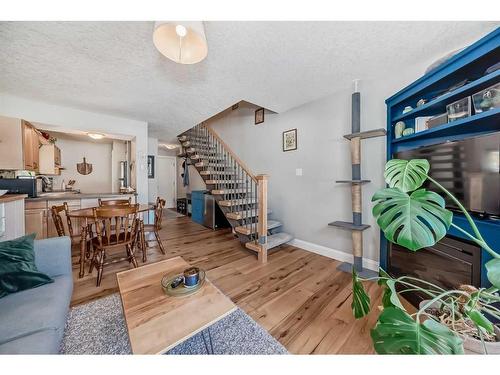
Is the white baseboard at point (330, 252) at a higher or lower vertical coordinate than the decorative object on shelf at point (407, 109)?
lower

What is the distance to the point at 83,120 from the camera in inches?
122

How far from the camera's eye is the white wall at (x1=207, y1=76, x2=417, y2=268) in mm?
2262

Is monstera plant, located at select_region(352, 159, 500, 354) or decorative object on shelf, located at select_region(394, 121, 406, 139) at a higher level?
decorative object on shelf, located at select_region(394, 121, 406, 139)

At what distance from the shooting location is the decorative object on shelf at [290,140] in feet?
10.2

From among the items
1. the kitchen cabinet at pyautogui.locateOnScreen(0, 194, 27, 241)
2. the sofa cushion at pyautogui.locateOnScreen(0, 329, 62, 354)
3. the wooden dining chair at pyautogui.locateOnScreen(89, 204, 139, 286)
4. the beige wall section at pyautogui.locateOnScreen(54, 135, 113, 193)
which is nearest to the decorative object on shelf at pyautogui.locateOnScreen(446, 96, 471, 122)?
the sofa cushion at pyautogui.locateOnScreen(0, 329, 62, 354)

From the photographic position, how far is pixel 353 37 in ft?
5.01

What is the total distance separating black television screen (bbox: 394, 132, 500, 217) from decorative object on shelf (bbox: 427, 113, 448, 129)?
24 centimetres

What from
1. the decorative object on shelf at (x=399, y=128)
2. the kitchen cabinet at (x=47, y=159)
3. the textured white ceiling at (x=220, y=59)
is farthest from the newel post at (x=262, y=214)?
the kitchen cabinet at (x=47, y=159)

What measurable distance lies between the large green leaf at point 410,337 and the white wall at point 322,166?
183cm

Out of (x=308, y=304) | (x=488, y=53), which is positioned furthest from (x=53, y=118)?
(x=488, y=53)

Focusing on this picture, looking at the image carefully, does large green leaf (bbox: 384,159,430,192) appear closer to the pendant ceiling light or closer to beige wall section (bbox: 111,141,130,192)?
the pendant ceiling light

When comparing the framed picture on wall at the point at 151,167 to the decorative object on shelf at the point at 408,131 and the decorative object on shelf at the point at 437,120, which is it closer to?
the decorative object on shelf at the point at 408,131

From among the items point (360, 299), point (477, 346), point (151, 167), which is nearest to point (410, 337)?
point (360, 299)
